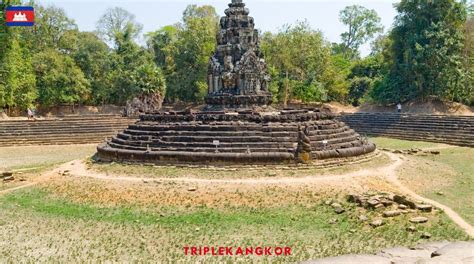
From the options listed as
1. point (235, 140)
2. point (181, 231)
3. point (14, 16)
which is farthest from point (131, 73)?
point (181, 231)

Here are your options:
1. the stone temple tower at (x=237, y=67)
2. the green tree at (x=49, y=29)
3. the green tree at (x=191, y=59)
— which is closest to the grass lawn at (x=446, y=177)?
the stone temple tower at (x=237, y=67)

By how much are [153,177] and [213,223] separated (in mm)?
5837

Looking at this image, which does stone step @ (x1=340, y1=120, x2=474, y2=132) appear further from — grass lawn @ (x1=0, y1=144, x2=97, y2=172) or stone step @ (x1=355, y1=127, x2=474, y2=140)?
grass lawn @ (x1=0, y1=144, x2=97, y2=172)

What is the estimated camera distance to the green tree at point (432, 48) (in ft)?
136

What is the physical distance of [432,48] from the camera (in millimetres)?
41344

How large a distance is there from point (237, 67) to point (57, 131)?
1614cm

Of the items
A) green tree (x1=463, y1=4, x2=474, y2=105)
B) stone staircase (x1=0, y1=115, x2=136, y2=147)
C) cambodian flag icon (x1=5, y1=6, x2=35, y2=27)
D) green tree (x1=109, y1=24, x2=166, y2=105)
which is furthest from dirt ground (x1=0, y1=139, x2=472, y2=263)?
green tree (x1=109, y1=24, x2=166, y2=105)

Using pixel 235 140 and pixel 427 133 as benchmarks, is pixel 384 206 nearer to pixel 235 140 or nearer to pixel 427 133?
pixel 235 140

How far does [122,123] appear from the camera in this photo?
3791 centimetres

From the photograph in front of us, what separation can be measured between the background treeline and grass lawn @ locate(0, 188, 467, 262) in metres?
31.3

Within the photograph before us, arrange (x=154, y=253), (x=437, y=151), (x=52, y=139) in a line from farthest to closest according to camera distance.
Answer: (x=52, y=139)
(x=437, y=151)
(x=154, y=253)

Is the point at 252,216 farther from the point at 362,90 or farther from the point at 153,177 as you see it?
the point at 362,90

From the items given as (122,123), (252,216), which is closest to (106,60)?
(122,123)

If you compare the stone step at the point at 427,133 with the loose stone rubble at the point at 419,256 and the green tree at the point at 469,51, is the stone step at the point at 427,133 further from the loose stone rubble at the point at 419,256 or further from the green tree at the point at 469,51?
the loose stone rubble at the point at 419,256
